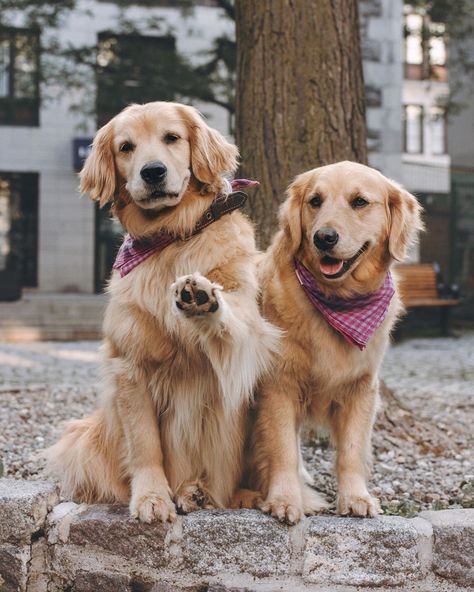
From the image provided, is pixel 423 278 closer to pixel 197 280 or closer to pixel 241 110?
pixel 241 110

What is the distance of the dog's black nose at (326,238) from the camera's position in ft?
9.25

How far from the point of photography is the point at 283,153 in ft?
14.4

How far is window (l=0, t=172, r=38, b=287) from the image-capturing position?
64.1 ft

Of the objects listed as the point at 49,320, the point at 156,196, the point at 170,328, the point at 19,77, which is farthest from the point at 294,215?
the point at 19,77

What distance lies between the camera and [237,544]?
2852mm

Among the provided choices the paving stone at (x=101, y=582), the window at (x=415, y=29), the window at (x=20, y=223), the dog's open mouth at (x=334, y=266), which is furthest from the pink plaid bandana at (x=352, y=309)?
the window at (x=20, y=223)

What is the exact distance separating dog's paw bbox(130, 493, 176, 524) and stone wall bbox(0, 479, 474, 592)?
0.11 feet

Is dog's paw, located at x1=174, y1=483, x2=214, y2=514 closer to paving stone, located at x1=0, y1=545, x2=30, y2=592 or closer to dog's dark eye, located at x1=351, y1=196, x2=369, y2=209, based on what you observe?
paving stone, located at x1=0, y1=545, x2=30, y2=592

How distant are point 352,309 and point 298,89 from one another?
1.84 meters

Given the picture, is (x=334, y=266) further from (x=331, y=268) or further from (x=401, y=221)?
(x=401, y=221)

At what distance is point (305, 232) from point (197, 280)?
27.2 inches

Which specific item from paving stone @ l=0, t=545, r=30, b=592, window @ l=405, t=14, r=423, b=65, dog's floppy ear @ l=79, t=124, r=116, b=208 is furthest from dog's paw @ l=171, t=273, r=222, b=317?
window @ l=405, t=14, r=423, b=65

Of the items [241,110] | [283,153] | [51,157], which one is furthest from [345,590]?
[51,157]

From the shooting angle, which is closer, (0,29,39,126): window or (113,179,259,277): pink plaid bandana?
(113,179,259,277): pink plaid bandana
